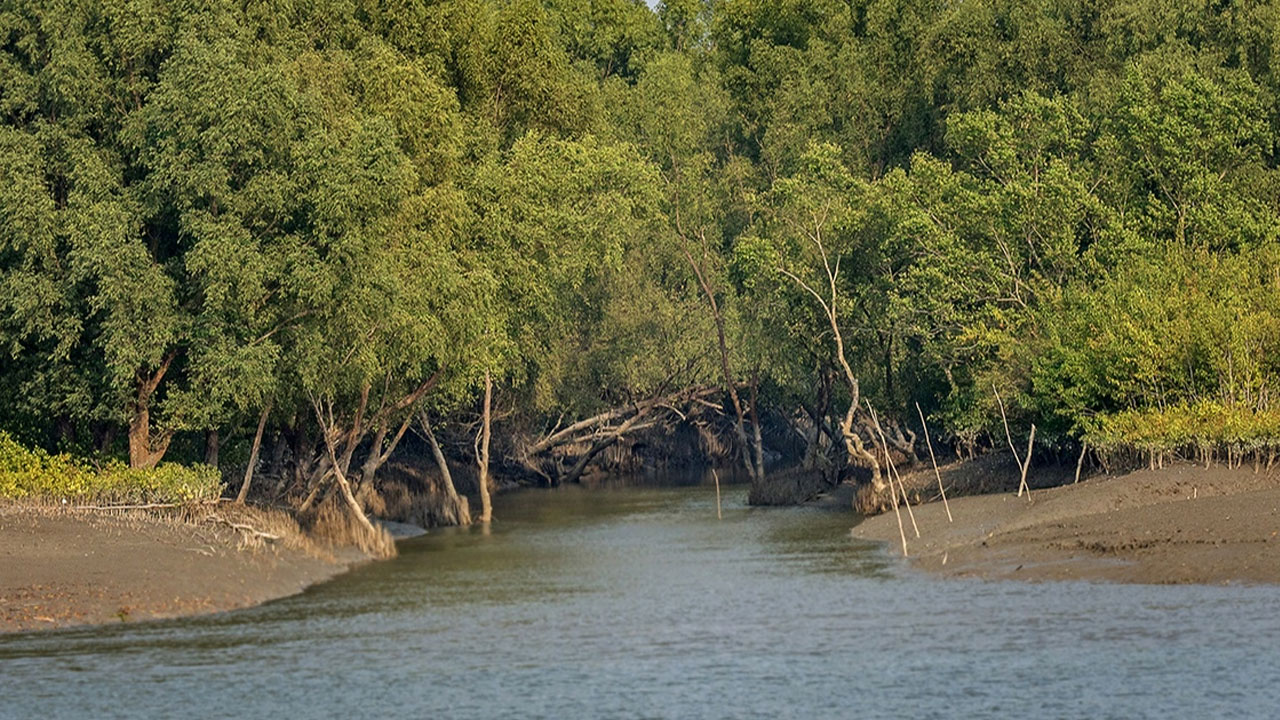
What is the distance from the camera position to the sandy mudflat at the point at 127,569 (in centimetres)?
3681

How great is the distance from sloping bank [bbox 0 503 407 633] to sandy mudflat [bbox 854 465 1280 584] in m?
15.7

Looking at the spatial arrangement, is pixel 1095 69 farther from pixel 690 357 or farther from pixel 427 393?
pixel 427 393

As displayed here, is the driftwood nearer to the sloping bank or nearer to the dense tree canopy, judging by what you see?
the sloping bank

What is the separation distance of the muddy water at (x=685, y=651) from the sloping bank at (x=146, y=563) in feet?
3.20

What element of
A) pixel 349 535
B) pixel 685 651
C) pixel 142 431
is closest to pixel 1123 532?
pixel 685 651

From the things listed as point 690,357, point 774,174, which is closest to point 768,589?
point 690,357

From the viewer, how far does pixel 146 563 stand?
40.3 metres

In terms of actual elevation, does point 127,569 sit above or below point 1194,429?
below

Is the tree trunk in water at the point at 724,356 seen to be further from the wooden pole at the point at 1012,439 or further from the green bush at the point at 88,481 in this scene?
the green bush at the point at 88,481

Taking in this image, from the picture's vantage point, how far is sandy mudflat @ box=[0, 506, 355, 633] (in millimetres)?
36812

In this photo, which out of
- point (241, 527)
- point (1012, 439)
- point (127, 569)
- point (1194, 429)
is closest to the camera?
point (127, 569)

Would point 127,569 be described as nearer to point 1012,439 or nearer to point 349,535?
point 349,535

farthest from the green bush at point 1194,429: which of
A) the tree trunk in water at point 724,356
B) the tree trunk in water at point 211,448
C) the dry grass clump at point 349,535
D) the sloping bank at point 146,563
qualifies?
the tree trunk in water at point 724,356

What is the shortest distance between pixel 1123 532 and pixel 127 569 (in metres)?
22.9
